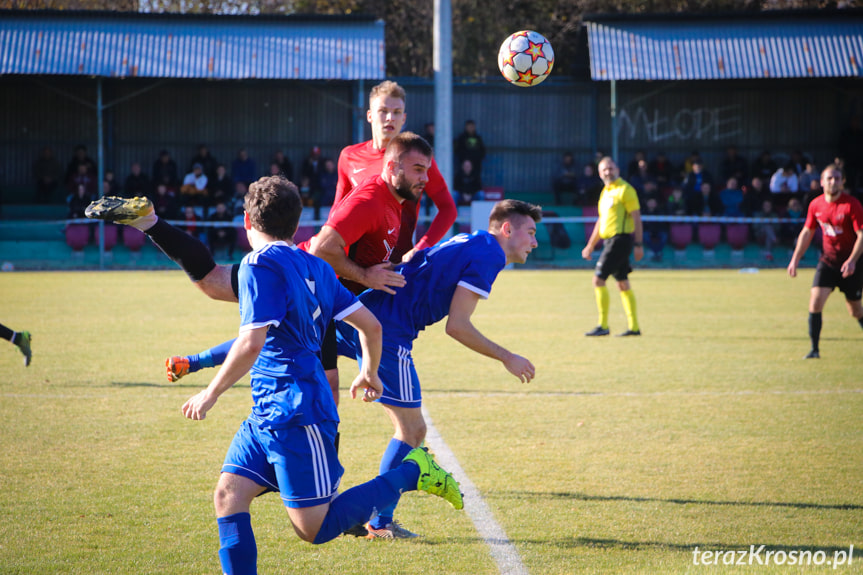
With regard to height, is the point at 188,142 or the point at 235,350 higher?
the point at 188,142

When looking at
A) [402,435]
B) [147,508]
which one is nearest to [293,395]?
[402,435]

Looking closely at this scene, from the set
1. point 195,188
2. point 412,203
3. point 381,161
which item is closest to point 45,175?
point 195,188

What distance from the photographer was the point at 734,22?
22.4 meters

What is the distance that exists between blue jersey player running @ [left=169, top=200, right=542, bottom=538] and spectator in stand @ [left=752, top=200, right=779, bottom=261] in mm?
18426

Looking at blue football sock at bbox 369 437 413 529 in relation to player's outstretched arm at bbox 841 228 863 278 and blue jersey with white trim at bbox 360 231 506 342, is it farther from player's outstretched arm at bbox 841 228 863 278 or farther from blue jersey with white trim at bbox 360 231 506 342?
player's outstretched arm at bbox 841 228 863 278

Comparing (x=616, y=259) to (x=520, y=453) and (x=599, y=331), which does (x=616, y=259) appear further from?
(x=520, y=453)

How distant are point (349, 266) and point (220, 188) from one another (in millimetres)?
17416

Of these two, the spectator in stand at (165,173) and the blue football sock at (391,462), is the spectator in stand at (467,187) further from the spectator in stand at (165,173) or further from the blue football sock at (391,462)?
the blue football sock at (391,462)

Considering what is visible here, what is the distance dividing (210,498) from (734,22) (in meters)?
21.6

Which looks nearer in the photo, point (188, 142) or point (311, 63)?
point (311, 63)

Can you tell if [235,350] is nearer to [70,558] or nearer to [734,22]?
[70,558]

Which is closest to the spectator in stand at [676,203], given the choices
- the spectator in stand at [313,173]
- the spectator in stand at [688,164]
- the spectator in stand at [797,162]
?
the spectator in stand at [688,164]

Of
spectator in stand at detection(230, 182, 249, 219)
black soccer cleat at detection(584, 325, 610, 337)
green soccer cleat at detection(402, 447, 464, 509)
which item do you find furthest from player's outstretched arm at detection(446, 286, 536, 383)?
spectator in stand at detection(230, 182, 249, 219)

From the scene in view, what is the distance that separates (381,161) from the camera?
16.1ft
